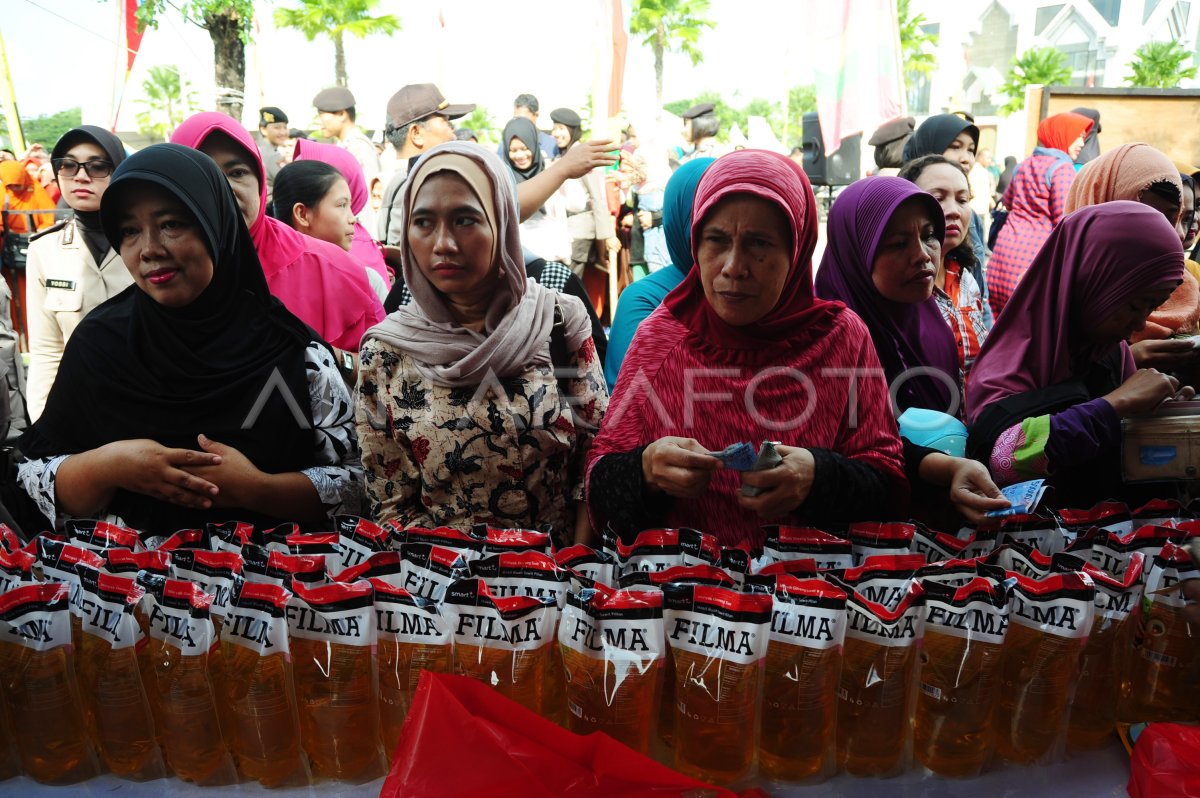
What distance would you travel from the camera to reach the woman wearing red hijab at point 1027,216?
3928mm

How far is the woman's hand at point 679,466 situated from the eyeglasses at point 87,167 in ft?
8.85

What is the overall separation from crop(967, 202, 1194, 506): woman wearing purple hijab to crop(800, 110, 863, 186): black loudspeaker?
163 inches

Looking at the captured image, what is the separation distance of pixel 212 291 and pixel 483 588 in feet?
3.28

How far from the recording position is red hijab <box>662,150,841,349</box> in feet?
4.95

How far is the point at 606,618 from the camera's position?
1150mm

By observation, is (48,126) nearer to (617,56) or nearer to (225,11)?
(225,11)

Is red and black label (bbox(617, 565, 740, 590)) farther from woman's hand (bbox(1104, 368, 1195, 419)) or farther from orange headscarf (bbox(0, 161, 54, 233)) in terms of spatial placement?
orange headscarf (bbox(0, 161, 54, 233))

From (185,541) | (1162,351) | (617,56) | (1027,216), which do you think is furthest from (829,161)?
(185,541)

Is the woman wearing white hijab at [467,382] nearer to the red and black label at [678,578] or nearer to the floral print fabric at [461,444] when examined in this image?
the floral print fabric at [461,444]

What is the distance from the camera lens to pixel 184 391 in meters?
1.71

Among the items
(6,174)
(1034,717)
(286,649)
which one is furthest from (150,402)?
(6,174)

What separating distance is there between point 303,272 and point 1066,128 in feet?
16.3

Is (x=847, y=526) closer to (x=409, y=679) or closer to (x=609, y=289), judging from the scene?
(x=409, y=679)

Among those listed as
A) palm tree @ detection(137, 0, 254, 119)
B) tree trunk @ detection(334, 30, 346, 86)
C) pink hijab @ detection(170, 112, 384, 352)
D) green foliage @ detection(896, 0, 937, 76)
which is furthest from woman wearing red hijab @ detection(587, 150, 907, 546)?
green foliage @ detection(896, 0, 937, 76)
